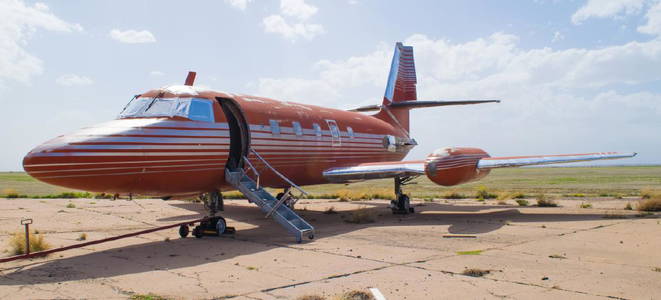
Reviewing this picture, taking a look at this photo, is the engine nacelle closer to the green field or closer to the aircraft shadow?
the aircraft shadow

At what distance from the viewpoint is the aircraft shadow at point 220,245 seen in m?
7.68

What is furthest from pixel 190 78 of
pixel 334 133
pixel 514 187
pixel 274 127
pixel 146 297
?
pixel 514 187

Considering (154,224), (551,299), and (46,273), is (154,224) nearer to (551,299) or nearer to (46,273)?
(46,273)

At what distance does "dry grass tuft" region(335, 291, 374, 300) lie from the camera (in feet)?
18.8

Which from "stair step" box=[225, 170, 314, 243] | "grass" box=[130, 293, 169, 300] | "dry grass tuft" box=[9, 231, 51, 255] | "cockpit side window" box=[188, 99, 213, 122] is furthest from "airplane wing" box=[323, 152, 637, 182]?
"grass" box=[130, 293, 169, 300]

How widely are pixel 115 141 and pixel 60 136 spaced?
944 millimetres

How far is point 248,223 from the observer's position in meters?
15.1

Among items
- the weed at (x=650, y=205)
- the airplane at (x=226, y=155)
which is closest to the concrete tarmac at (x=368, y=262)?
the airplane at (x=226, y=155)

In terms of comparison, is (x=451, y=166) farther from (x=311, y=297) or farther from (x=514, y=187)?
(x=514, y=187)

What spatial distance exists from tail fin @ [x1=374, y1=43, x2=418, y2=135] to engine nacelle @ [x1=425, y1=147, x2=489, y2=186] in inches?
310

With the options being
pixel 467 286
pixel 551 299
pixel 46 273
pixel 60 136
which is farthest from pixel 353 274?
pixel 60 136

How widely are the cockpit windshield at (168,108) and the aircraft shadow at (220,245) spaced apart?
2823 mm

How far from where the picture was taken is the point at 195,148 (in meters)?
11.0

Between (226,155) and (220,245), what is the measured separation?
96.3 inches
